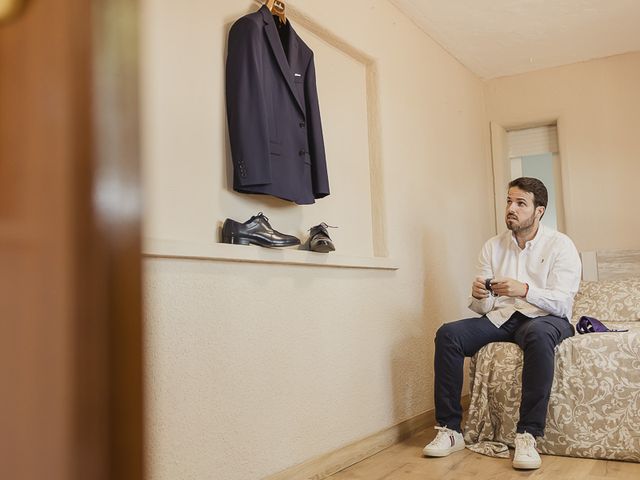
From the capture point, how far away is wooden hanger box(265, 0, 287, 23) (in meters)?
2.24

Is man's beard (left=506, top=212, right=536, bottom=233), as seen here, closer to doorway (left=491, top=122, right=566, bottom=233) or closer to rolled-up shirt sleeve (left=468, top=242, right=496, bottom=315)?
rolled-up shirt sleeve (left=468, top=242, right=496, bottom=315)

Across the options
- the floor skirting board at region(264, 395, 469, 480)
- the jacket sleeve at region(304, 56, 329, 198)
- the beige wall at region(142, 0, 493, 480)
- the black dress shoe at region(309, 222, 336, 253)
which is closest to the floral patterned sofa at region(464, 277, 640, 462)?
the floor skirting board at region(264, 395, 469, 480)

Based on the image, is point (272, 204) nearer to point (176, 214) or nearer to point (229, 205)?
point (229, 205)

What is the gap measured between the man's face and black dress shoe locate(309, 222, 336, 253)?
949 mm

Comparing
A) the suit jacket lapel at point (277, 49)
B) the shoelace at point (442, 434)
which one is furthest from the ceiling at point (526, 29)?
the shoelace at point (442, 434)

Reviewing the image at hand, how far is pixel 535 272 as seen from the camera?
2.84 m

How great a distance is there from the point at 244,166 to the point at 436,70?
2.18m

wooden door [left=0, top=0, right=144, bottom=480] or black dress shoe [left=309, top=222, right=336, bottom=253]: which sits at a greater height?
black dress shoe [left=309, top=222, right=336, bottom=253]

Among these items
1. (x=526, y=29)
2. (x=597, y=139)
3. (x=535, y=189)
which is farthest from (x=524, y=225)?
(x=597, y=139)

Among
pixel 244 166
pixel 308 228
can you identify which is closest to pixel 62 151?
pixel 244 166

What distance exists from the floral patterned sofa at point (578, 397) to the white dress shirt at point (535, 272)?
0.16m

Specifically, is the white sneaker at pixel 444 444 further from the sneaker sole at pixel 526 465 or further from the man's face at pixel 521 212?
the man's face at pixel 521 212

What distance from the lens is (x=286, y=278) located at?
7.31ft

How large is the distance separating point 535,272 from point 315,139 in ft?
3.92
